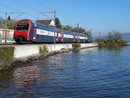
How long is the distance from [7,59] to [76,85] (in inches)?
264

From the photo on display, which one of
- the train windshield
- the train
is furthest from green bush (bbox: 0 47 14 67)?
the train windshield

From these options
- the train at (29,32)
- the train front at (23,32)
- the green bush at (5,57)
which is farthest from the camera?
the train at (29,32)

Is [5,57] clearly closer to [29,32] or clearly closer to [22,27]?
[29,32]

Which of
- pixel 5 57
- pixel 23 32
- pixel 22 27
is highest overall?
pixel 22 27

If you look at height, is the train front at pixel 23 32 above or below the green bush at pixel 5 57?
above

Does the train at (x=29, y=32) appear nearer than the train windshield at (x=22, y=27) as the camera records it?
Yes

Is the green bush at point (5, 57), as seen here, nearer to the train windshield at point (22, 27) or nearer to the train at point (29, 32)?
the train at point (29, 32)

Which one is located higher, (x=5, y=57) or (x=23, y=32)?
(x=23, y=32)

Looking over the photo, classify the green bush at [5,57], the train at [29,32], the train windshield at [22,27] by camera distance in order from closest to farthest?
the green bush at [5,57], the train at [29,32], the train windshield at [22,27]

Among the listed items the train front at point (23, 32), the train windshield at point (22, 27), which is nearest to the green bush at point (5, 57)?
the train front at point (23, 32)

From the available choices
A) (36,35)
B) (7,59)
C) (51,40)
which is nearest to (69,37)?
(51,40)

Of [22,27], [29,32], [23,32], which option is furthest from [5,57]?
[22,27]

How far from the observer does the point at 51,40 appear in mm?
38750

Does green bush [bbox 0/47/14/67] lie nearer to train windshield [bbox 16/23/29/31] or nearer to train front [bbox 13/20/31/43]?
train front [bbox 13/20/31/43]
